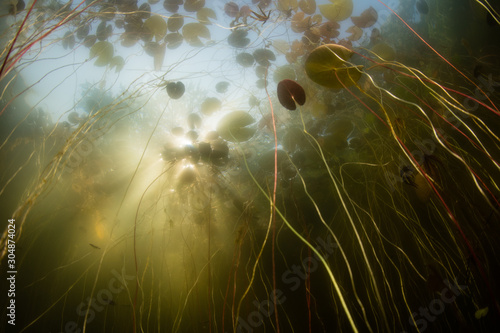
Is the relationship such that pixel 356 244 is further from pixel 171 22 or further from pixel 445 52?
pixel 171 22

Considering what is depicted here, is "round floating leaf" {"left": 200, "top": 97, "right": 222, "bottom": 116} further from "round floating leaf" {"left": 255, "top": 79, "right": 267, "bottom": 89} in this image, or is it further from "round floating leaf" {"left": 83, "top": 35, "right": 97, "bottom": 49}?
"round floating leaf" {"left": 83, "top": 35, "right": 97, "bottom": 49}

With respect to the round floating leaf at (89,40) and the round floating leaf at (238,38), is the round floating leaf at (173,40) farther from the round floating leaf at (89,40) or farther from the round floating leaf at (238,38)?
the round floating leaf at (89,40)

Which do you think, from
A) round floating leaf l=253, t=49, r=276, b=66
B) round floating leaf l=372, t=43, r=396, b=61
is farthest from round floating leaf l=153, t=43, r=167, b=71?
round floating leaf l=372, t=43, r=396, b=61

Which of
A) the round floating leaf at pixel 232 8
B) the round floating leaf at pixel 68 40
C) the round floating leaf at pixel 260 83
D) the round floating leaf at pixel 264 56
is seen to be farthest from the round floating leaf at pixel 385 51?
the round floating leaf at pixel 68 40

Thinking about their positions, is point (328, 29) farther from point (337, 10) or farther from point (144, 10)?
point (144, 10)

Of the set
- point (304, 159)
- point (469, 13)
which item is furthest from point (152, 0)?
point (469, 13)

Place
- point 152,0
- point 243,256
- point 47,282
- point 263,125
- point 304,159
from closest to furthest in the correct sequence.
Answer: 1. point 152,0
2. point 304,159
3. point 243,256
4. point 263,125
5. point 47,282

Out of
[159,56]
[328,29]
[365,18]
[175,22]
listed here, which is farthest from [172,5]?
[365,18]
